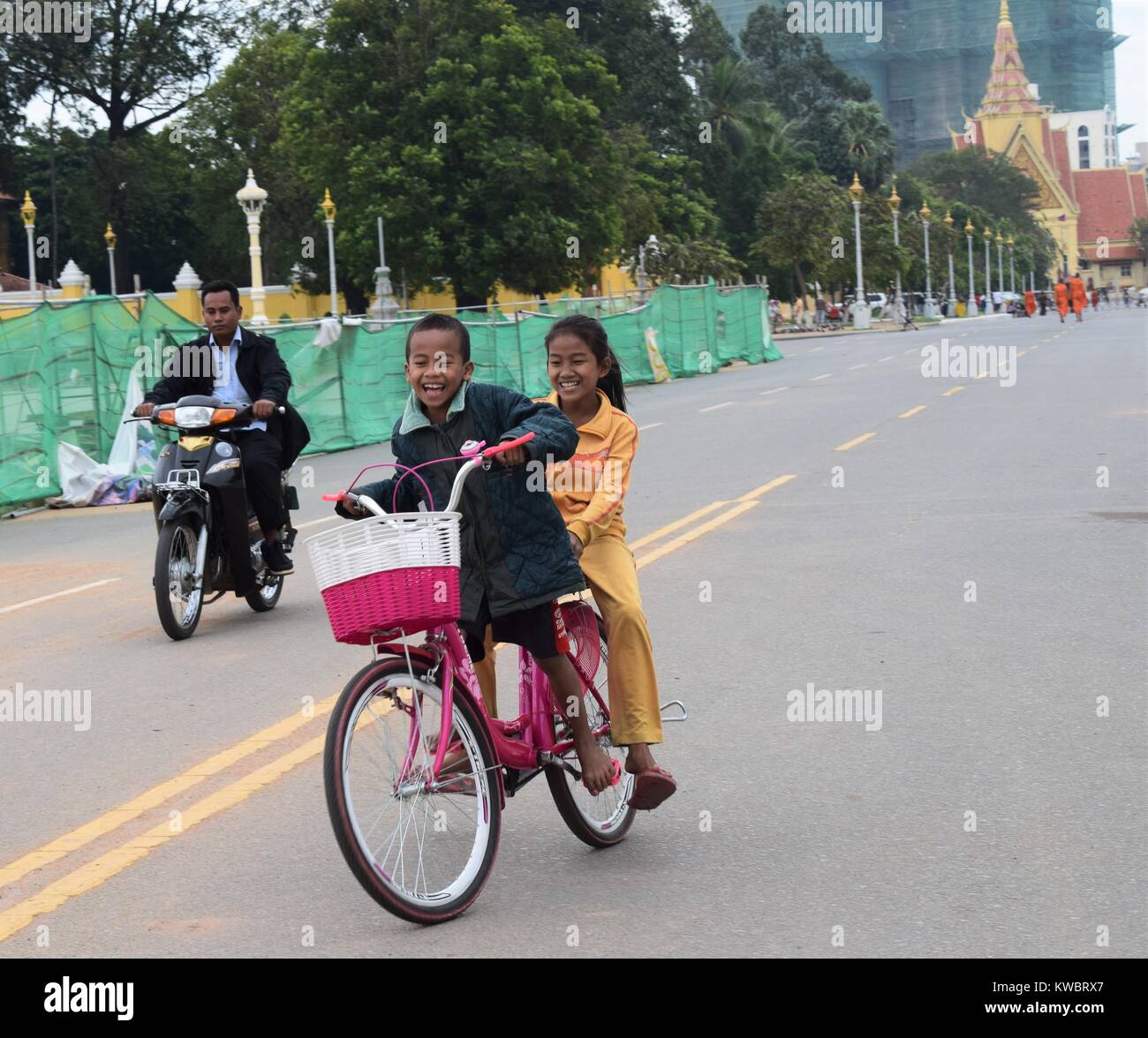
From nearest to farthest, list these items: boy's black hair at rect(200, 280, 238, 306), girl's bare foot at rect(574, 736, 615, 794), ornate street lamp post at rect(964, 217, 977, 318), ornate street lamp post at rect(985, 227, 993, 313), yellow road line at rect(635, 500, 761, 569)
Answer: girl's bare foot at rect(574, 736, 615, 794) → boy's black hair at rect(200, 280, 238, 306) → yellow road line at rect(635, 500, 761, 569) → ornate street lamp post at rect(964, 217, 977, 318) → ornate street lamp post at rect(985, 227, 993, 313)

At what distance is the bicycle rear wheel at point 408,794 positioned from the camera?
430 cm

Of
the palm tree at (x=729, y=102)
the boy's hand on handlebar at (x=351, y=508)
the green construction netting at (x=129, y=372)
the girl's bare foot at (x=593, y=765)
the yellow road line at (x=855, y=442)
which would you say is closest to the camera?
the boy's hand on handlebar at (x=351, y=508)

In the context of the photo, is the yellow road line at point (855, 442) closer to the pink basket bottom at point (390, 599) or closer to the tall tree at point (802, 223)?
the pink basket bottom at point (390, 599)

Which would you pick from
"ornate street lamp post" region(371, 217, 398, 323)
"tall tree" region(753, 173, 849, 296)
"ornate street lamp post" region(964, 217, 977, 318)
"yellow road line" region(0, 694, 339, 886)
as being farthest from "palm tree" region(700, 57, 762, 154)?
"yellow road line" region(0, 694, 339, 886)

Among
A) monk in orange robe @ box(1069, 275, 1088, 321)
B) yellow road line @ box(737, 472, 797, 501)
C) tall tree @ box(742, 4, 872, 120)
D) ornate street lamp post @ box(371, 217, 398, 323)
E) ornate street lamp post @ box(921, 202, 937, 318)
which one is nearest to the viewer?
yellow road line @ box(737, 472, 797, 501)

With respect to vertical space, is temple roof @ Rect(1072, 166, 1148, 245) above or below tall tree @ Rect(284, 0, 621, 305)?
above

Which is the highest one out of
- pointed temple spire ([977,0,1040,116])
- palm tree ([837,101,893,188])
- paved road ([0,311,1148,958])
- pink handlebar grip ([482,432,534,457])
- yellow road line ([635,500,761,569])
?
pointed temple spire ([977,0,1040,116])

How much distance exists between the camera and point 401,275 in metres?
51.3

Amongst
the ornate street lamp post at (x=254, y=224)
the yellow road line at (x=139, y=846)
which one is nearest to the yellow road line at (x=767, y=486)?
the yellow road line at (x=139, y=846)

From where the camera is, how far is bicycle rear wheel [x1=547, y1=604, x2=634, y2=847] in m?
5.09

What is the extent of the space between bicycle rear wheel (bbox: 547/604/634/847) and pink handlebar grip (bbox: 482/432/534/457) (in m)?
0.77

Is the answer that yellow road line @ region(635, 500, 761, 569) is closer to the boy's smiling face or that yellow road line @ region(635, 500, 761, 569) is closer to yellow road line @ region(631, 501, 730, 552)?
yellow road line @ region(631, 501, 730, 552)

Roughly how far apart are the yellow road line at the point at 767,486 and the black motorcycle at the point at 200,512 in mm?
5686

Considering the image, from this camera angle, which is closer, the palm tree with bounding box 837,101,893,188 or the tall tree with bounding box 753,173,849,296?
the tall tree with bounding box 753,173,849,296
